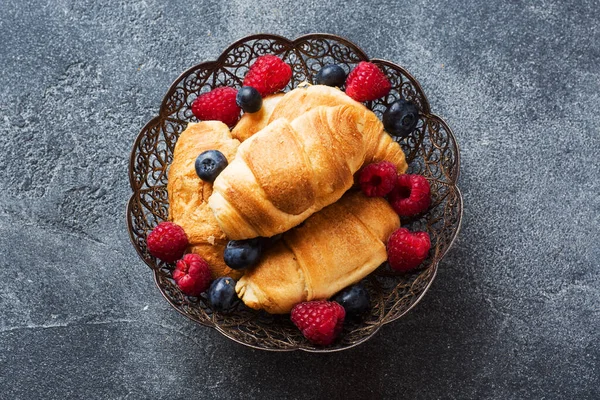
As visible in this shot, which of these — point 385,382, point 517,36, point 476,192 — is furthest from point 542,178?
point 385,382

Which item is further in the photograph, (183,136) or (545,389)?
(545,389)

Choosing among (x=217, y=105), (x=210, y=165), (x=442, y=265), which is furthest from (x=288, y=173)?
(x=442, y=265)

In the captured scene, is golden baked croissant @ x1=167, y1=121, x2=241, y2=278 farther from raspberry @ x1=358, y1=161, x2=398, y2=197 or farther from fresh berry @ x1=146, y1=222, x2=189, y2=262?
raspberry @ x1=358, y1=161, x2=398, y2=197

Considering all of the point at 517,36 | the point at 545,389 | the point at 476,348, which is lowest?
the point at 545,389

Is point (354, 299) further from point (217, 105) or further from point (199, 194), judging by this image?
point (217, 105)

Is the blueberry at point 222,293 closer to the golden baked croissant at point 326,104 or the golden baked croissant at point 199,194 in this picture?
the golden baked croissant at point 199,194

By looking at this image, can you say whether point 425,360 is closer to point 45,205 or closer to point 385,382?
point 385,382

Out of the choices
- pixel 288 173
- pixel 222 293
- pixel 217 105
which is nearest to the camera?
pixel 288 173
